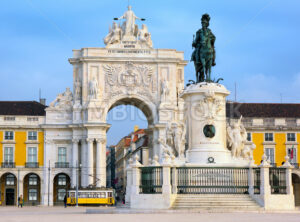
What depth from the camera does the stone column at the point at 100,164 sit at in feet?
210

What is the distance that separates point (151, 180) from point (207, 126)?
3158mm

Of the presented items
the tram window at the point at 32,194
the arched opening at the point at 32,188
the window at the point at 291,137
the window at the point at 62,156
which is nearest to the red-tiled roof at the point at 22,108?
the window at the point at 62,156

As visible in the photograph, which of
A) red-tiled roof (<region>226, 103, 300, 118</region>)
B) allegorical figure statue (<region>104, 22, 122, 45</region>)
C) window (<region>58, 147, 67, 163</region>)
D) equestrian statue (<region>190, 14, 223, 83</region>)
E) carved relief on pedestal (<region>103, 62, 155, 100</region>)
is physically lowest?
window (<region>58, 147, 67, 163</region>)

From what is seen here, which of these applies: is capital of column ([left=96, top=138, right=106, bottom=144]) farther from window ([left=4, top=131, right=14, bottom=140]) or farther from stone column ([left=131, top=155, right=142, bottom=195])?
stone column ([left=131, top=155, right=142, bottom=195])

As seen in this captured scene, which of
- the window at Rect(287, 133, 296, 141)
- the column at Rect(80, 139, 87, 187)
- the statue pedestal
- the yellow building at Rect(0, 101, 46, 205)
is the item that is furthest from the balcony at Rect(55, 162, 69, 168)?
the statue pedestal

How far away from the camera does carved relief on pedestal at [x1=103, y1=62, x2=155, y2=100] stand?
65.8 m

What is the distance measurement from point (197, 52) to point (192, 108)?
2354 millimetres

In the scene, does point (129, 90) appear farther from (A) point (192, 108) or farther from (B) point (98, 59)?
(A) point (192, 108)

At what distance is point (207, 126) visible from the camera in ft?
86.9

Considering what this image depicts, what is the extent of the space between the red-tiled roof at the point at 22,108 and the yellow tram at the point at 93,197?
39.8 feet

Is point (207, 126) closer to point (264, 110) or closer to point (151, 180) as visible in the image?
point (151, 180)

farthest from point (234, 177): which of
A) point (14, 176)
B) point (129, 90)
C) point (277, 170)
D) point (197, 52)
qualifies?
point (14, 176)

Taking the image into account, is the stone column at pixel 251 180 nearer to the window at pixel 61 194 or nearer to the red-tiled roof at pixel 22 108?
the window at pixel 61 194

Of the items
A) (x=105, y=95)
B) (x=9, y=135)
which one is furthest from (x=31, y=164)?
(x=105, y=95)
